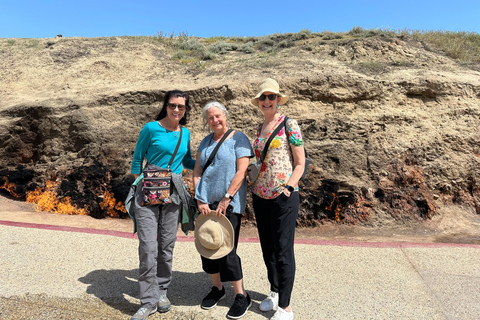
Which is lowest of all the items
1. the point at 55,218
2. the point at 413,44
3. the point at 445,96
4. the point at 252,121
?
the point at 55,218

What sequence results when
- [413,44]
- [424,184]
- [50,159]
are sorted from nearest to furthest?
[424,184] → [50,159] → [413,44]

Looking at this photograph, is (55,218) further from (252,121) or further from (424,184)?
(424,184)

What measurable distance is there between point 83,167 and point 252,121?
4.16 metres

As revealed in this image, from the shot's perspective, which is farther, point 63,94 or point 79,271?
point 63,94

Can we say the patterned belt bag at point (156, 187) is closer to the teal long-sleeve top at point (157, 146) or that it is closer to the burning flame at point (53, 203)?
the teal long-sleeve top at point (157, 146)

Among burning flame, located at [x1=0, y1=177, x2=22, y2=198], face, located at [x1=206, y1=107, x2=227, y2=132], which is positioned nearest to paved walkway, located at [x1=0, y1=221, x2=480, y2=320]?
face, located at [x1=206, y1=107, x2=227, y2=132]

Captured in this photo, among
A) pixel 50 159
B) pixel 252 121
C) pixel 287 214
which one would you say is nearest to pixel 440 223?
pixel 252 121

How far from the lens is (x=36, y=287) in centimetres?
403

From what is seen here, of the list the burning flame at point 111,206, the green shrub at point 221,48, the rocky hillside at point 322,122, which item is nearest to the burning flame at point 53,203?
the rocky hillside at point 322,122

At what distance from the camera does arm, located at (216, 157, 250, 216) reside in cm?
321

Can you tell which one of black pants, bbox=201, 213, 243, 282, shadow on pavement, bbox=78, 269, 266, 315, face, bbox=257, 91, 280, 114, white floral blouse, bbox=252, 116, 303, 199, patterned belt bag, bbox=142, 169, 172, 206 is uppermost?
face, bbox=257, 91, 280, 114

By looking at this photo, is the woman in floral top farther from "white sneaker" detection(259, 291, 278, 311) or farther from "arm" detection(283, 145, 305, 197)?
"white sneaker" detection(259, 291, 278, 311)

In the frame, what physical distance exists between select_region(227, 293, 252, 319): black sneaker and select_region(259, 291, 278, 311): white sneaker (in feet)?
0.59

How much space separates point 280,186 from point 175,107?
1311 mm
